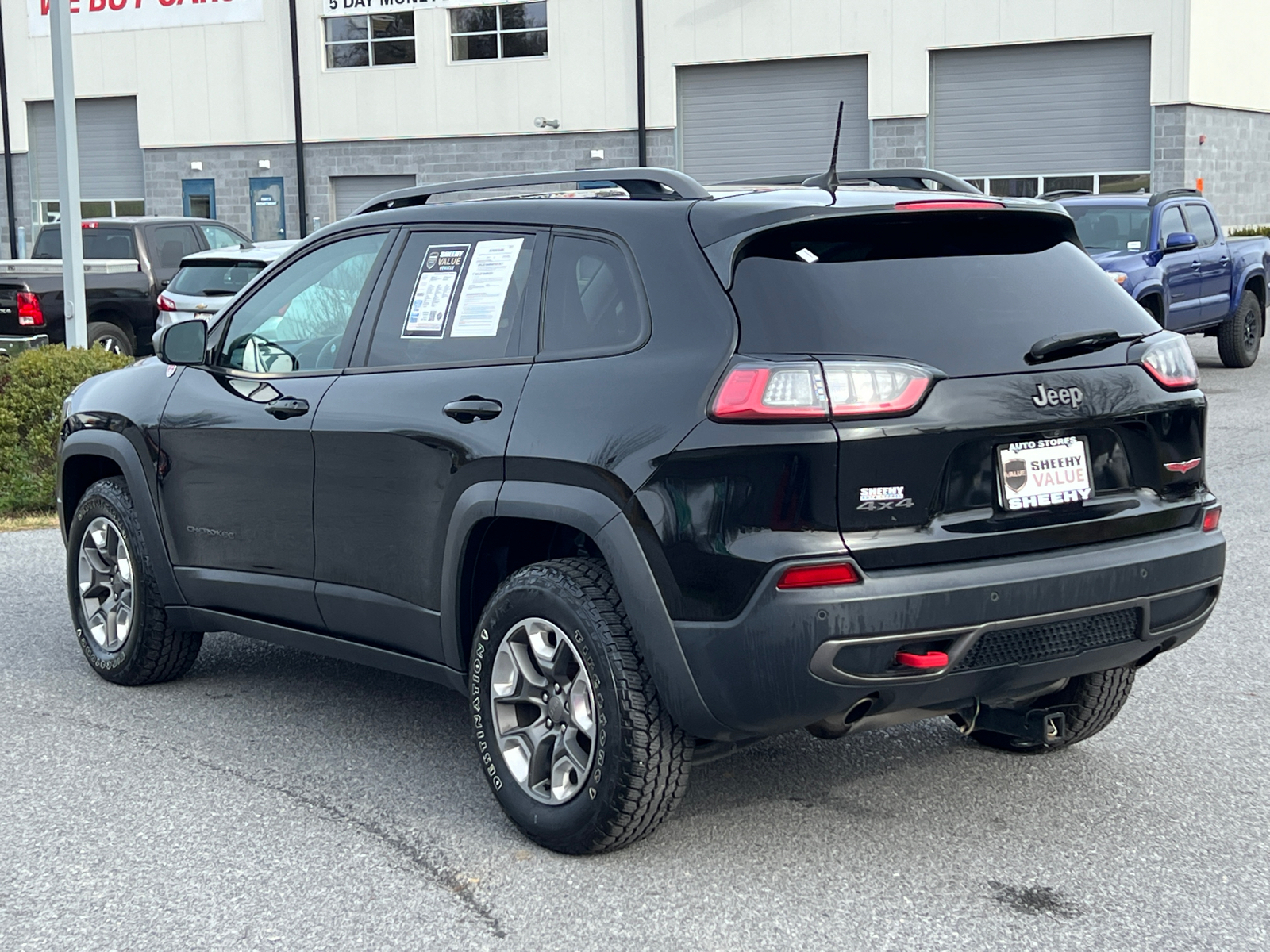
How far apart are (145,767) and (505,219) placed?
6.80 feet

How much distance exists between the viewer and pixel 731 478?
378 centimetres

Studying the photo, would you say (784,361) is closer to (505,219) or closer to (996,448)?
(996,448)

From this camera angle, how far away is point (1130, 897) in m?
3.90

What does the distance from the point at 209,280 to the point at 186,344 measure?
39.8 feet

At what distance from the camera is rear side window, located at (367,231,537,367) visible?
180 inches

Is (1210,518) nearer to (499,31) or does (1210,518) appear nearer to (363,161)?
(499,31)

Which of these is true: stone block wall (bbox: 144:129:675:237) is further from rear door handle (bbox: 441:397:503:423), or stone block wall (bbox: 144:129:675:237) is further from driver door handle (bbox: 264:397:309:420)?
rear door handle (bbox: 441:397:503:423)

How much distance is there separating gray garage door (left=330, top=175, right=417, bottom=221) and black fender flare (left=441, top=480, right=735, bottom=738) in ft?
105

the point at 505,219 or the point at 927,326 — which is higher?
the point at 505,219

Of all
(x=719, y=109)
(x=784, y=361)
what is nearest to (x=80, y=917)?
(x=784, y=361)

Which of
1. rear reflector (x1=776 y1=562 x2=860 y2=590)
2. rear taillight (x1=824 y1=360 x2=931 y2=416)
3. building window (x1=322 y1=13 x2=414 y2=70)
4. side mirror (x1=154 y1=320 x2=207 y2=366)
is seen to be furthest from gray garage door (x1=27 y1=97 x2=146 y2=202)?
rear reflector (x1=776 y1=562 x2=860 y2=590)

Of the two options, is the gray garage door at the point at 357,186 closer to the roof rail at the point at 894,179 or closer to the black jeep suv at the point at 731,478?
the roof rail at the point at 894,179

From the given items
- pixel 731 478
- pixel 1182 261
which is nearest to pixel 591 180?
pixel 731 478

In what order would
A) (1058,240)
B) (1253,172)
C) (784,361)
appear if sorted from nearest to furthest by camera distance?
(784,361)
(1058,240)
(1253,172)
